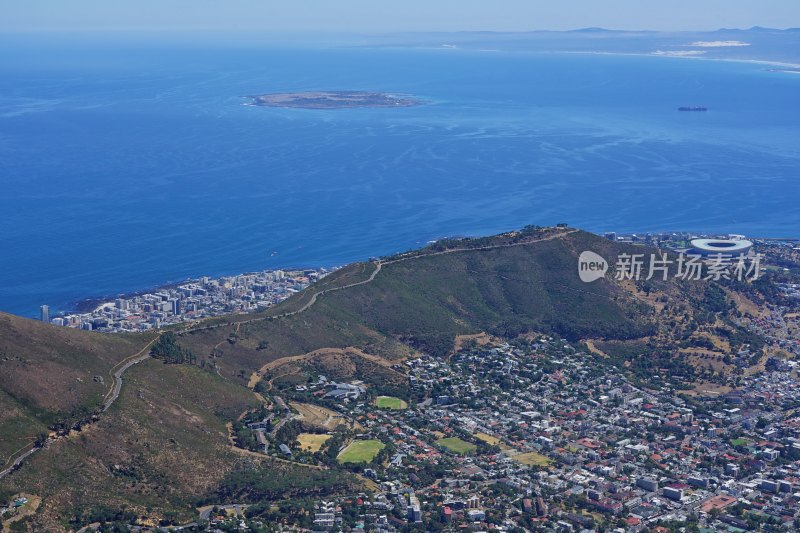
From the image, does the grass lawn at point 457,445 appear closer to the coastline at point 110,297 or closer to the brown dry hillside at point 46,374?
the brown dry hillside at point 46,374

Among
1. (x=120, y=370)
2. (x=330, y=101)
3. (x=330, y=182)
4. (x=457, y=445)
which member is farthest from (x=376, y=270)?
(x=330, y=101)

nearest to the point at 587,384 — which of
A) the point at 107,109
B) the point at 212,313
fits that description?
the point at 212,313

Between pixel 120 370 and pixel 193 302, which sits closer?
pixel 120 370

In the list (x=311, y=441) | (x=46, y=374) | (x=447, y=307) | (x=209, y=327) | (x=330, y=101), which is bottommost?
(x=311, y=441)

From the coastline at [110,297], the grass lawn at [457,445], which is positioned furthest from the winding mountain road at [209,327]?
the grass lawn at [457,445]

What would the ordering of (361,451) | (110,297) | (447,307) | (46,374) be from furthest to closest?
(110,297) → (447,307) → (361,451) → (46,374)

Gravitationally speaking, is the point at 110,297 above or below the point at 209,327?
below

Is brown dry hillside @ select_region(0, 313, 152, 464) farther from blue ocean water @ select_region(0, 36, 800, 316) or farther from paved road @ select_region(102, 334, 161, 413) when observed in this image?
blue ocean water @ select_region(0, 36, 800, 316)

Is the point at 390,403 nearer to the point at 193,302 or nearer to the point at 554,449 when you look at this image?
the point at 554,449
